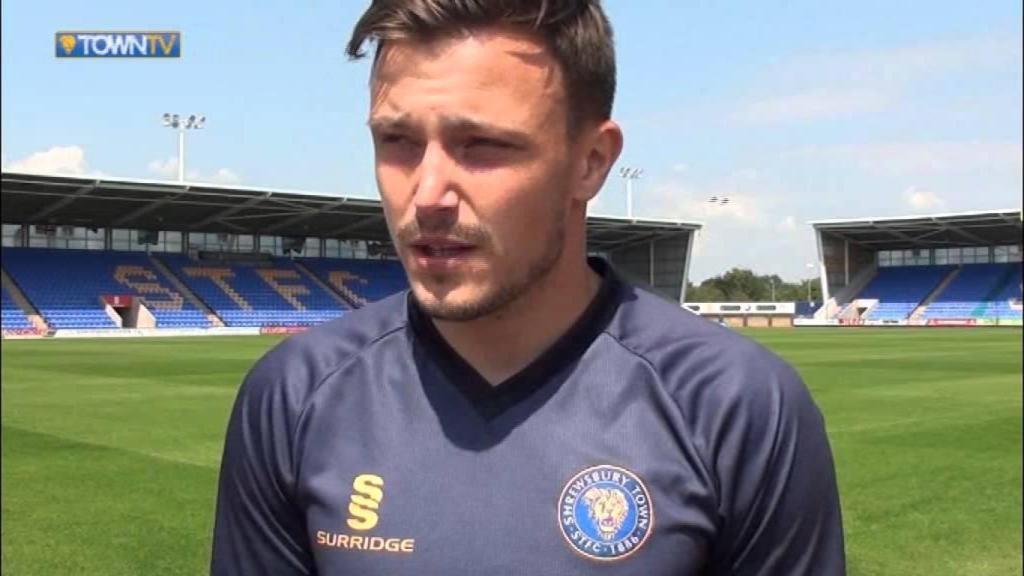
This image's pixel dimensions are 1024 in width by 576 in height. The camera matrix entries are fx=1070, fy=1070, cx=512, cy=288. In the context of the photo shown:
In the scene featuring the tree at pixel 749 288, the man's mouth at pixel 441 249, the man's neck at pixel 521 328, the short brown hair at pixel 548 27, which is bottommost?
the tree at pixel 749 288

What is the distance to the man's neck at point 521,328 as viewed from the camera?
1835 mm

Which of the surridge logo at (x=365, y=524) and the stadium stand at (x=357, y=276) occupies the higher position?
the surridge logo at (x=365, y=524)

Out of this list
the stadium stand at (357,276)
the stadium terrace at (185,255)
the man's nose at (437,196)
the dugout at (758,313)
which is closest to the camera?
the man's nose at (437,196)

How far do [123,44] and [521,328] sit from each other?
36.9 m

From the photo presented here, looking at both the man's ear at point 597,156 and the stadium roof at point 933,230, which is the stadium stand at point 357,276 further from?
the man's ear at point 597,156

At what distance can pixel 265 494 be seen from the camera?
1862 millimetres

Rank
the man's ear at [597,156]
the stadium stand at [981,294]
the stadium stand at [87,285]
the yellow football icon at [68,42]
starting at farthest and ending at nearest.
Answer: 1. the stadium stand at [981,294]
2. the stadium stand at [87,285]
3. the yellow football icon at [68,42]
4. the man's ear at [597,156]

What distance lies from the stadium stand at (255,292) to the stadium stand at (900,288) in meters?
35.6

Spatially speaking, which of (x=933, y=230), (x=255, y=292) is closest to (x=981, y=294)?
(x=933, y=230)

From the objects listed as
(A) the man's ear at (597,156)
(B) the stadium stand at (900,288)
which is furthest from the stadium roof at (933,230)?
(A) the man's ear at (597,156)

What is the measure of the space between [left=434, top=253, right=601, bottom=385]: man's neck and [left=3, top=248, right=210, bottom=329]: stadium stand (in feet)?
168

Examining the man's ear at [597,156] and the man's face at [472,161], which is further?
the man's ear at [597,156]

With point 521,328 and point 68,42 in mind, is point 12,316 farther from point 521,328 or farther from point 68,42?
point 521,328

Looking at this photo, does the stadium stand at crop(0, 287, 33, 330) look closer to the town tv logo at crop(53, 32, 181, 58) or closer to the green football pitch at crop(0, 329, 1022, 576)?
the town tv logo at crop(53, 32, 181, 58)
